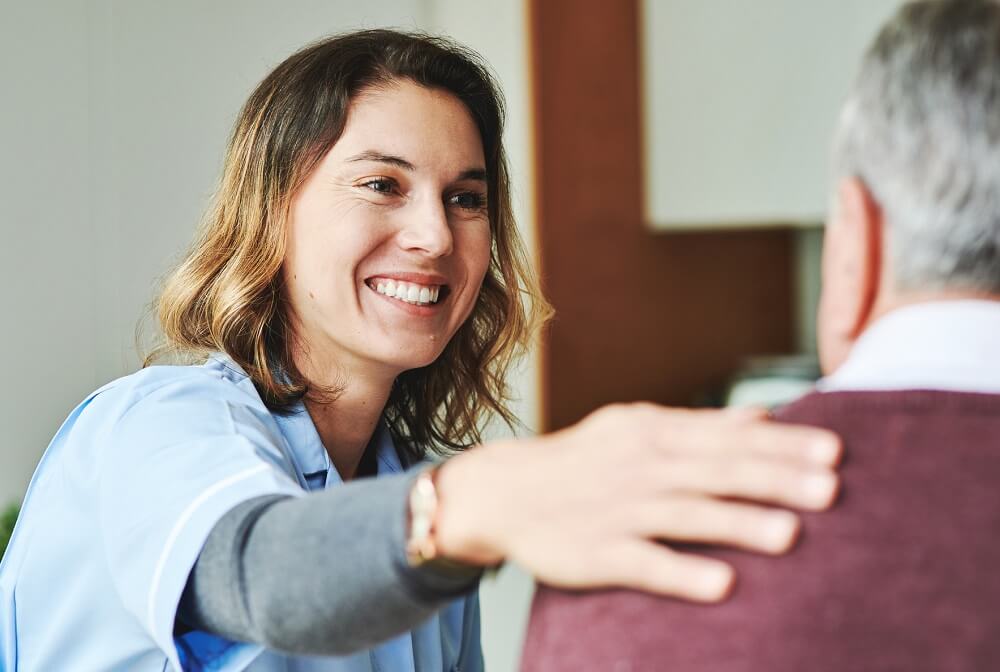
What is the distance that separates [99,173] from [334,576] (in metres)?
2.16

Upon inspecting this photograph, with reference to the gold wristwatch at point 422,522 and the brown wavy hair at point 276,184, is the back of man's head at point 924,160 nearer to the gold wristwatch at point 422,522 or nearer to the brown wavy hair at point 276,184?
the gold wristwatch at point 422,522

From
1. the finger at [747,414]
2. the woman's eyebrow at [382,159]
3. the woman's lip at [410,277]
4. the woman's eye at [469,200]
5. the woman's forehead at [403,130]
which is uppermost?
the woman's forehead at [403,130]

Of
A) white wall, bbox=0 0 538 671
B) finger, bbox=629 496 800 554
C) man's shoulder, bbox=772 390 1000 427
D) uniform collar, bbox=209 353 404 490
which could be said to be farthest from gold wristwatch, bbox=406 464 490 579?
white wall, bbox=0 0 538 671

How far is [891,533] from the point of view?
1.95 feet

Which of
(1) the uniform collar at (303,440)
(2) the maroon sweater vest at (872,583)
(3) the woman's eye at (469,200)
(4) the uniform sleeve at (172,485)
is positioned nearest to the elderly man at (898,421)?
(2) the maroon sweater vest at (872,583)

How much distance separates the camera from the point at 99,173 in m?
2.59

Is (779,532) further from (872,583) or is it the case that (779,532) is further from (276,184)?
(276,184)

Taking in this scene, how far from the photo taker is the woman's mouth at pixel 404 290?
1.31 meters

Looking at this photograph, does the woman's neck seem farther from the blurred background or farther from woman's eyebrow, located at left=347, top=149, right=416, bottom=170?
the blurred background

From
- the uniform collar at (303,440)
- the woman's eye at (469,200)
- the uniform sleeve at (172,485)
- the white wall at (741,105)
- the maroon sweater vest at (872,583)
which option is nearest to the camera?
the maroon sweater vest at (872,583)

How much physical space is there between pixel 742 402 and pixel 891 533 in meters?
2.50

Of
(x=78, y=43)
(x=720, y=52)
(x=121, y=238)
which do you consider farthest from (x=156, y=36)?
(x=720, y=52)

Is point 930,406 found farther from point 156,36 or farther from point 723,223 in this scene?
point 723,223

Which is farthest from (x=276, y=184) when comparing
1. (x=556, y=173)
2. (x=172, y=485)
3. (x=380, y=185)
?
(x=556, y=173)
